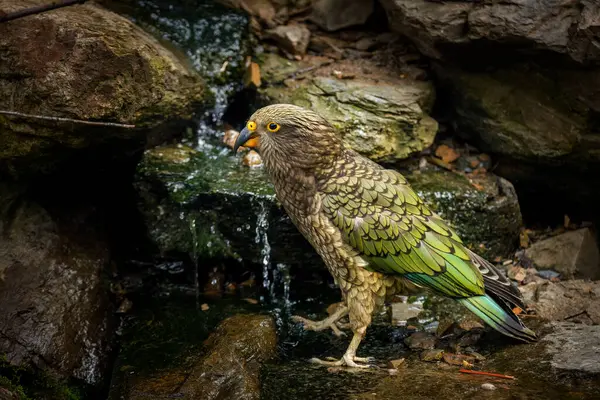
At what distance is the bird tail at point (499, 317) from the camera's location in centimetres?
416

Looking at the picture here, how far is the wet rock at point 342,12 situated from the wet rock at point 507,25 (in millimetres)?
872

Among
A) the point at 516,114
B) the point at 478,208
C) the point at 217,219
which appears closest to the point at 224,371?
the point at 217,219

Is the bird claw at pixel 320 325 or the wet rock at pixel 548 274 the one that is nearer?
the bird claw at pixel 320 325

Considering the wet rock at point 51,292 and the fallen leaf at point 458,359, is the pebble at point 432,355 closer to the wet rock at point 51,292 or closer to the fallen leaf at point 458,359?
the fallen leaf at point 458,359

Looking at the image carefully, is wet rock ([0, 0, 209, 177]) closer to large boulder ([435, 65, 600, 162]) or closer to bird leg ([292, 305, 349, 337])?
bird leg ([292, 305, 349, 337])

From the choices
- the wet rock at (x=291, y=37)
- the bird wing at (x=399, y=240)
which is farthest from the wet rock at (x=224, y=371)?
the wet rock at (x=291, y=37)

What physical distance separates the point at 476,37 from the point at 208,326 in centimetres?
334

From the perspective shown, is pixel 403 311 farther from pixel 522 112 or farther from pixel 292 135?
pixel 522 112

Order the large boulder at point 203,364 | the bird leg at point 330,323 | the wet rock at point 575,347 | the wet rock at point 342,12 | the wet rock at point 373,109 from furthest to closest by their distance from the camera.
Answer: the wet rock at point 342,12, the wet rock at point 373,109, the bird leg at point 330,323, the large boulder at point 203,364, the wet rock at point 575,347

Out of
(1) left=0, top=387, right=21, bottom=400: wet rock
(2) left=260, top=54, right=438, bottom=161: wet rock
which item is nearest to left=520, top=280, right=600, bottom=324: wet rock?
(2) left=260, top=54, right=438, bottom=161: wet rock

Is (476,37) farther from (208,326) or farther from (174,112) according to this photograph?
(208,326)

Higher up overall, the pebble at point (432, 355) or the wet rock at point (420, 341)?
the pebble at point (432, 355)

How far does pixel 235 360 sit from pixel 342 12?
4.33 meters

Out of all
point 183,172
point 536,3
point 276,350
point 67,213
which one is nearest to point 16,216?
point 67,213
